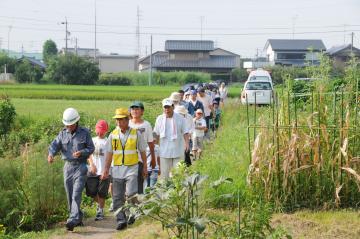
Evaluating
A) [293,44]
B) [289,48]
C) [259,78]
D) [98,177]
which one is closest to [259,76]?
[259,78]

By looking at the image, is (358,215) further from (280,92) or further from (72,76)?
(72,76)

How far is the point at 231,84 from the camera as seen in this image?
61.6 m

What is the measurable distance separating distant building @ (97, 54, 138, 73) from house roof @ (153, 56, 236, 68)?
17.8m

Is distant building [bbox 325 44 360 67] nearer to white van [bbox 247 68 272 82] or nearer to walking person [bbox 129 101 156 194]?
walking person [bbox 129 101 156 194]

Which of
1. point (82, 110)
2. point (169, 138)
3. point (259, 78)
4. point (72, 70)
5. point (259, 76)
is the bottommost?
point (82, 110)

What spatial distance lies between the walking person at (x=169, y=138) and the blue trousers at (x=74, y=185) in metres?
1.53

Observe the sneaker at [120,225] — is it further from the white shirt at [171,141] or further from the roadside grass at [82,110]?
the roadside grass at [82,110]

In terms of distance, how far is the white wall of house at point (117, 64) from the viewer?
284 feet

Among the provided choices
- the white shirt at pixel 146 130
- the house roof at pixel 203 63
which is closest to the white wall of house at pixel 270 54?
the house roof at pixel 203 63

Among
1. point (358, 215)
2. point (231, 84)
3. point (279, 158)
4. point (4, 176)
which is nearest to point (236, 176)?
point (279, 158)

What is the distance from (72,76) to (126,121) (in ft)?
186

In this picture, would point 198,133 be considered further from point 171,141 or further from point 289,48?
point 289,48

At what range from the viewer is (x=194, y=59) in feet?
227

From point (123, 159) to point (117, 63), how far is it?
268ft
